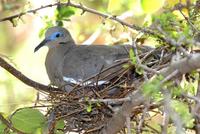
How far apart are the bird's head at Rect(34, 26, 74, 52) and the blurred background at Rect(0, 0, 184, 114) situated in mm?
84

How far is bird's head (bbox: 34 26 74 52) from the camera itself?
3.59 meters

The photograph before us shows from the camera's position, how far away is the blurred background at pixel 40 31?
2.99 meters

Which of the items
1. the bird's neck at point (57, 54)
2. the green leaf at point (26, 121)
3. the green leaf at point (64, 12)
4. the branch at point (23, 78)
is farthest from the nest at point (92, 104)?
the green leaf at point (64, 12)

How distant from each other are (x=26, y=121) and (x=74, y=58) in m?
0.81

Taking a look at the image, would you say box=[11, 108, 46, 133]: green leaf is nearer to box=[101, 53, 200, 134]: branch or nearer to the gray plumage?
box=[101, 53, 200, 134]: branch

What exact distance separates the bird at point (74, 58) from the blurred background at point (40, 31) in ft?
0.38

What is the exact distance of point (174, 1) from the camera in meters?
2.72

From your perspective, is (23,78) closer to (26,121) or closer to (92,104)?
(26,121)

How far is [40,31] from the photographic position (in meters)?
3.75

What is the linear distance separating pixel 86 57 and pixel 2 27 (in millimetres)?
3492

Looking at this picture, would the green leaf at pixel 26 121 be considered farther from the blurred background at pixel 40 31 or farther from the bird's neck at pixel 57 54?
the bird's neck at pixel 57 54

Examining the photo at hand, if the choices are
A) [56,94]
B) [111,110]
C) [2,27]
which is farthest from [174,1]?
[2,27]

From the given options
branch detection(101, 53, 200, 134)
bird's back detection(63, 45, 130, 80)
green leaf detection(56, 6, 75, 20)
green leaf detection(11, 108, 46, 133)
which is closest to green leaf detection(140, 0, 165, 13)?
branch detection(101, 53, 200, 134)

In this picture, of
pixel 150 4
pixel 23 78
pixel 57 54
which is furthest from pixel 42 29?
pixel 150 4
